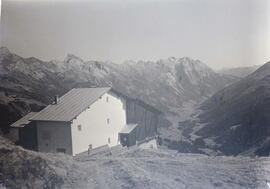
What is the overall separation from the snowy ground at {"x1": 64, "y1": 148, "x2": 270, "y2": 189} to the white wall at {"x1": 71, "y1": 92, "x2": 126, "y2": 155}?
0.10m

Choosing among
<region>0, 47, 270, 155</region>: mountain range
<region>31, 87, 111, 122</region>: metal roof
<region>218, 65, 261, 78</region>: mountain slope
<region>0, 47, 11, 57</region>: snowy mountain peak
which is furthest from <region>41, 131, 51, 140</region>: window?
<region>218, 65, 261, 78</region>: mountain slope

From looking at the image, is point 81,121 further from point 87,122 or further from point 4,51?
point 4,51

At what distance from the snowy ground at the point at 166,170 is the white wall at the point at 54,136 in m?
0.18

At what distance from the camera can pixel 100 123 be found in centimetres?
323

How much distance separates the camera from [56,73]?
11.0 ft

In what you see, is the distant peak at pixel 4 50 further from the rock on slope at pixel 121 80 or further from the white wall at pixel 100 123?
the white wall at pixel 100 123

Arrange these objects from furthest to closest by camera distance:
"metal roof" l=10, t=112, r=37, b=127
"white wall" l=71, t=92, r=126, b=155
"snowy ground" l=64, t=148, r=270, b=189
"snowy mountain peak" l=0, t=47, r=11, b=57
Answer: "snowy mountain peak" l=0, t=47, r=11, b=57 → "metal roof" l=10, t=112, r=37, b=127 → "white wall" l=71, t=92, r=126, b=155 → "snowy ground" l=64, t=148, r=270, b=189

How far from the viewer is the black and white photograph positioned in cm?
312

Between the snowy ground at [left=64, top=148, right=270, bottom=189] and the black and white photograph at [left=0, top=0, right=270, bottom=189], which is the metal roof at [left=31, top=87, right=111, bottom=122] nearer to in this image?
the black and white photograph at [left=0, top=0, right=270, bottom=189]

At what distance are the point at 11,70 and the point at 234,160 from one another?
201 cm

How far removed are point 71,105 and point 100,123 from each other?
0.27 metres

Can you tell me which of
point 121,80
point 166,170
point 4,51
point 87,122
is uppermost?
point 4,51

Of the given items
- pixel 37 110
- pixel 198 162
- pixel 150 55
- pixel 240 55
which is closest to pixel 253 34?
pixel 240 55

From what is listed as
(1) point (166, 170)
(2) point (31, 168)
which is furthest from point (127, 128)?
(2) point (31, 168)
